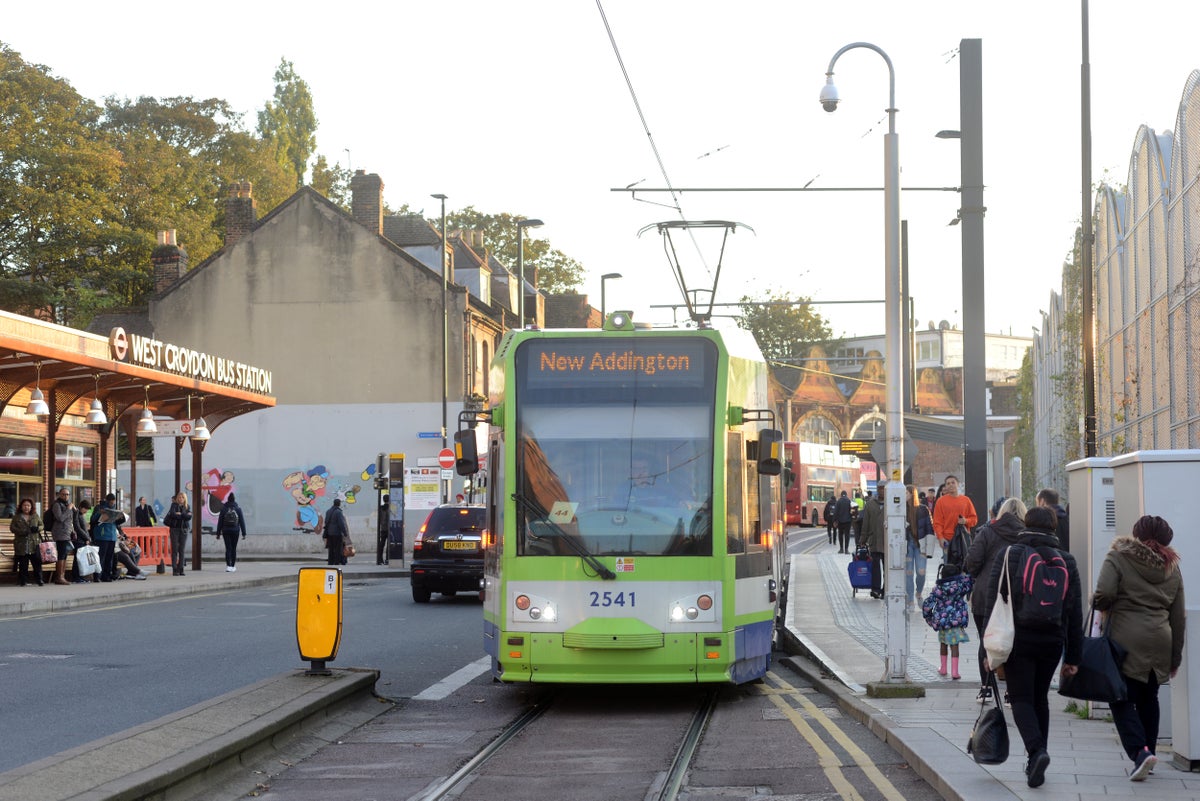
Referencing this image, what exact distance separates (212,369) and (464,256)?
27.0 meters

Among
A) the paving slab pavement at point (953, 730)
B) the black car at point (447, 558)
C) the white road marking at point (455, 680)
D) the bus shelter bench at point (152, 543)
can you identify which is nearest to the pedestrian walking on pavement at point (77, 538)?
the bus shelter bench at point (152, 543)

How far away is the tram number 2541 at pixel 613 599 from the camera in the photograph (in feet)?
40.9

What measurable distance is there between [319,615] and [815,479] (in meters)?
60.7

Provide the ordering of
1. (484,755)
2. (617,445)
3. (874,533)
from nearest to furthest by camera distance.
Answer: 1. (484,755)
2. (617,445)
3. (874,533)

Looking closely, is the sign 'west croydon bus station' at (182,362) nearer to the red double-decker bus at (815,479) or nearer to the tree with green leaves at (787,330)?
the red double-decker bus at (815,479)

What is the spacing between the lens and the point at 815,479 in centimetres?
7231

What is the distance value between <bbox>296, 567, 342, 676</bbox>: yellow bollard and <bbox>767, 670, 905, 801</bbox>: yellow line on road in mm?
3746

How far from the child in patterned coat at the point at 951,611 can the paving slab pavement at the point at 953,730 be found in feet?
1.08

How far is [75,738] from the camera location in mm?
10594

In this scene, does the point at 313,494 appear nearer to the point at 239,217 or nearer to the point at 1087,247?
the point at 239,217

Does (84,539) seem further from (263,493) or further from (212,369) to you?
(263,493)

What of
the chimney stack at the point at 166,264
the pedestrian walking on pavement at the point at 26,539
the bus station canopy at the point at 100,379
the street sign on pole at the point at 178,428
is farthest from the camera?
the chimney stack at the point at 166,264

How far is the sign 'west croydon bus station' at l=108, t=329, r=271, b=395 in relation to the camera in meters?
30.8

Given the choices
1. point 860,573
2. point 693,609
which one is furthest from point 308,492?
point 693,609
